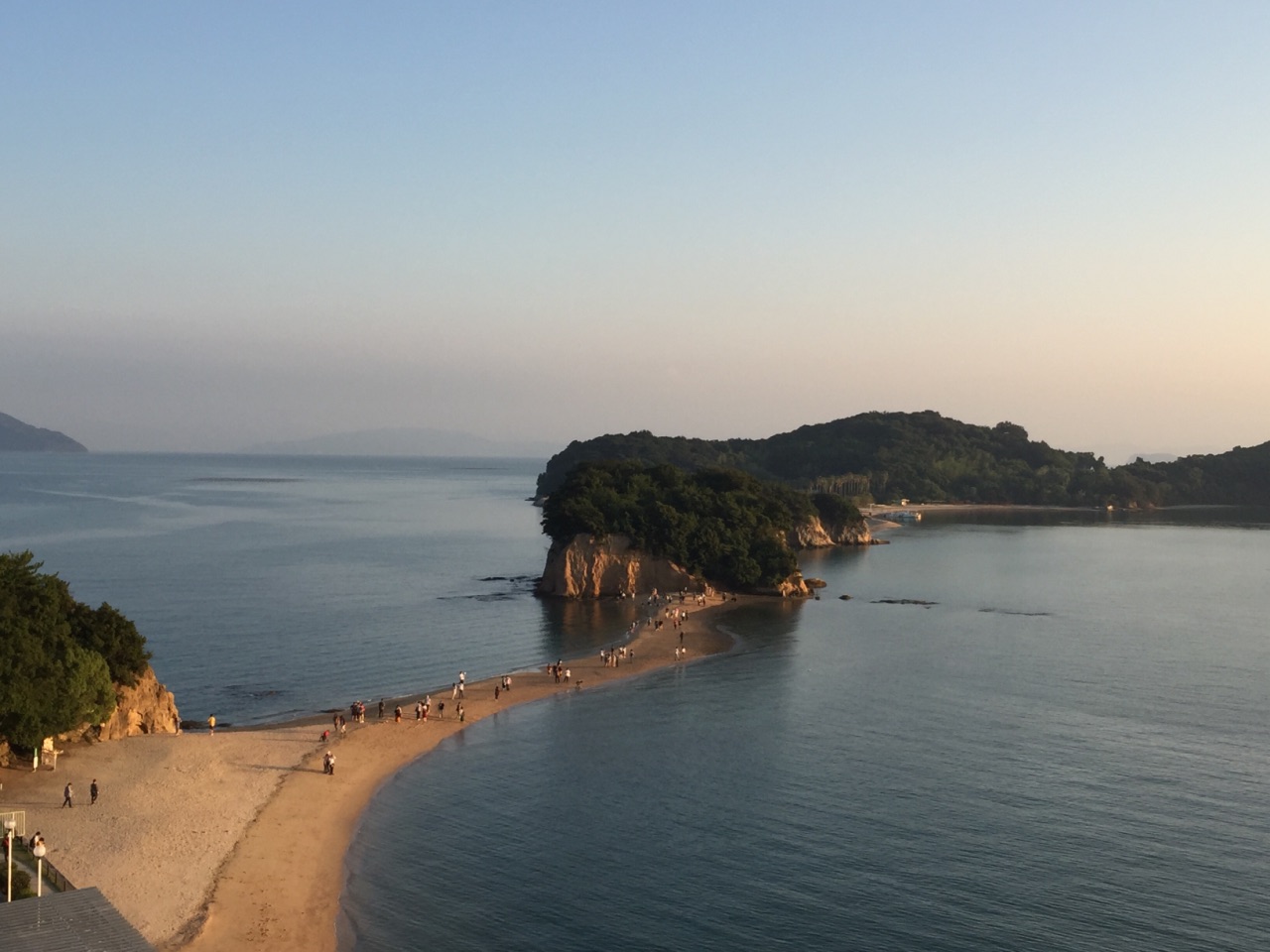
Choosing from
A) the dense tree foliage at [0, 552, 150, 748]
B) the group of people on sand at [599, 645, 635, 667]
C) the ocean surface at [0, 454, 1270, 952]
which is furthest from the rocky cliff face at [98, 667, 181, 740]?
the group of people on sand at [599, 645, 635, 667]

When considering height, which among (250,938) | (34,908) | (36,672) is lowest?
(250,938)

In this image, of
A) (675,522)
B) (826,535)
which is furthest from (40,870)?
(826,535)

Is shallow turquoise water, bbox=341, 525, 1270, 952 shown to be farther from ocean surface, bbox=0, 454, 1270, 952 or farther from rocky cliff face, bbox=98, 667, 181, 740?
rocky cliff face, bbox=98, 667, 181, 740

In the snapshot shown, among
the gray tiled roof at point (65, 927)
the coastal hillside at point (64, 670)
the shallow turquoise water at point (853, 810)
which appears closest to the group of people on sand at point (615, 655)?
the shallow turquoise water at point (853, 810)

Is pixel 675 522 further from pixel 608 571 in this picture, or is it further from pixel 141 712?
pixel 141 712

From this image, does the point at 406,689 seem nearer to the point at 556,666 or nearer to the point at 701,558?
the point at 556,666

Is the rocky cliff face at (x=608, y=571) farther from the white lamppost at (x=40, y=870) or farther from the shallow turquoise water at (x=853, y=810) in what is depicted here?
the white lamppost at (x=40, y=870)

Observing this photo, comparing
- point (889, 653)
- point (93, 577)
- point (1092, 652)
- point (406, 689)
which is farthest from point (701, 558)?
point (93, 577)
